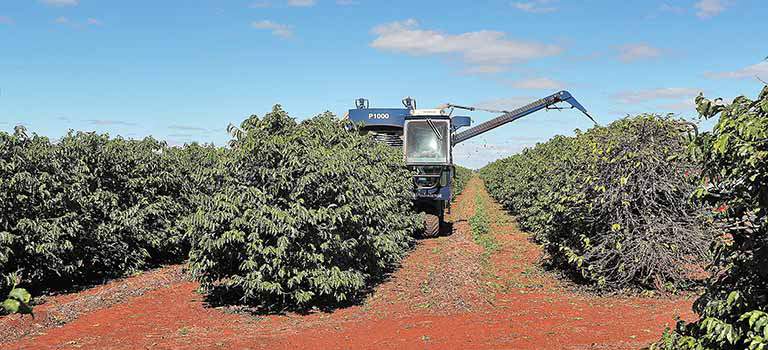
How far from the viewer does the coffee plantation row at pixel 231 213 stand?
819cm

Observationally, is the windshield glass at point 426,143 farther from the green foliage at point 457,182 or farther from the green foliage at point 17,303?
the green foliage at point 17,303

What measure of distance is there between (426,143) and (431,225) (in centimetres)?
232

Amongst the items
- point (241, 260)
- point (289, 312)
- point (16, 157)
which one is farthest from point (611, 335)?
point (16, 157)

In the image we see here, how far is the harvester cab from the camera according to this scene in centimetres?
1509

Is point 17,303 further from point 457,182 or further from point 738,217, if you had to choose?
point 457,182

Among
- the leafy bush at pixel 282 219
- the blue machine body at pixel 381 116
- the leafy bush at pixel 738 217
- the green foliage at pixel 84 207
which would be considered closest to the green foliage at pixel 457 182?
the blue machine body at pixel 381 116

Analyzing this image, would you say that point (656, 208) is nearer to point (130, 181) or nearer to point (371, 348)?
point (371, 348)

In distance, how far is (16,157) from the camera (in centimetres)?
924

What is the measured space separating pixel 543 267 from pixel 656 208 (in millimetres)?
3324

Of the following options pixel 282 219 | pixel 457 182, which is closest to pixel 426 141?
pixel 282 219

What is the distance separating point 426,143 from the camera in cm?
1524

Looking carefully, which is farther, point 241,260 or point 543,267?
point 543,267

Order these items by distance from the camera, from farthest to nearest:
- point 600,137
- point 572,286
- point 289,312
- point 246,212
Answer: point 572,286, point 600,137, point 289,312, point 246,212

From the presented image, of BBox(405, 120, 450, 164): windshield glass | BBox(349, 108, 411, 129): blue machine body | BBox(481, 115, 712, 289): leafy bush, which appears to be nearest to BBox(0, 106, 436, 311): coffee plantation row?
Answer: BBox(405, 120, 450, 164): windshield glass
